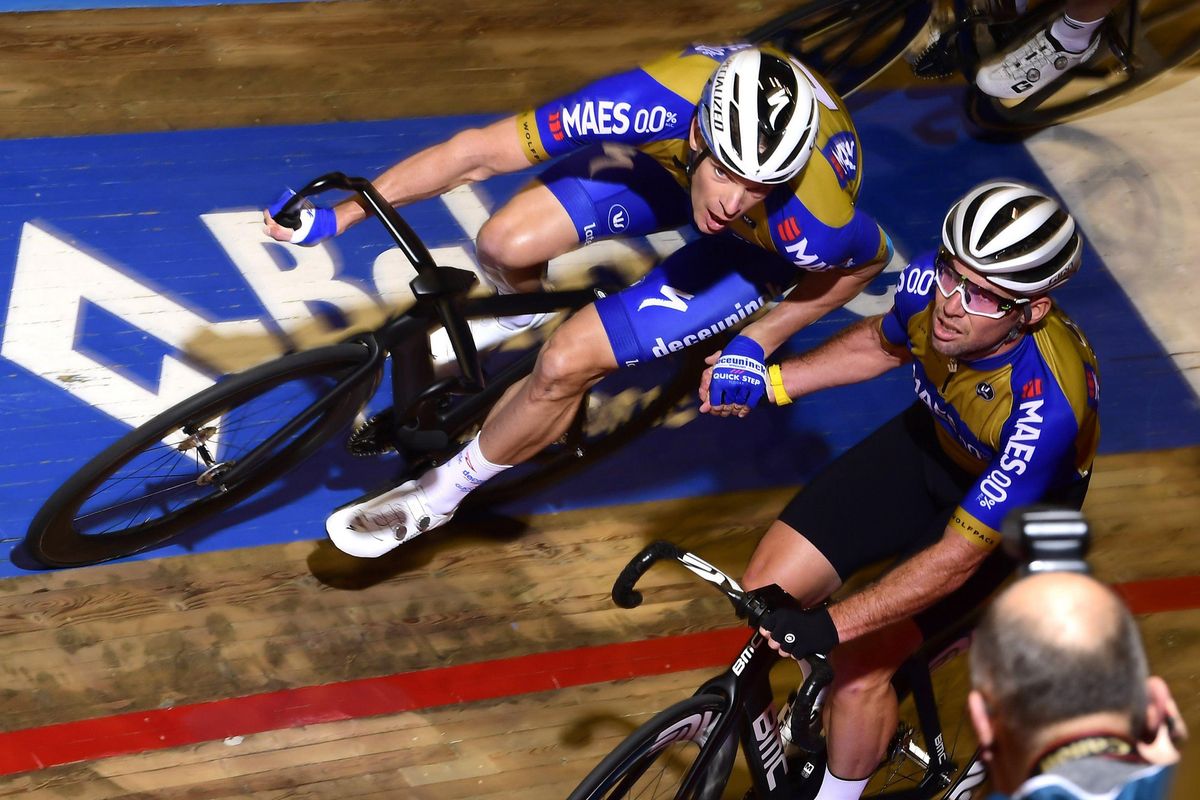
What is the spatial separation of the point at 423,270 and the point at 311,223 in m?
0.32

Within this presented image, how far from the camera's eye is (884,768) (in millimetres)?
3490

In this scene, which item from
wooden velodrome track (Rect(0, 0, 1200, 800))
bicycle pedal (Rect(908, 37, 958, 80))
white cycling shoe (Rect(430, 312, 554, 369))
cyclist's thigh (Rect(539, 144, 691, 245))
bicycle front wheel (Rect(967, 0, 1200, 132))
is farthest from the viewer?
bicycle pedal (Rect(908, 37, 958, 80))

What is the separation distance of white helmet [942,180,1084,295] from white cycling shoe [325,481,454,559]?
5.81 ft

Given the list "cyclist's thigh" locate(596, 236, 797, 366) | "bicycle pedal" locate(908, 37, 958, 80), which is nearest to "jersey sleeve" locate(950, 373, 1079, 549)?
"cyclist's thigh" locate(596, 236, 797, 366)

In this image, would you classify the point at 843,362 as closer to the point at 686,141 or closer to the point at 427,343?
the point at 686,141

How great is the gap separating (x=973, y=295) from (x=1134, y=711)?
1.27 metres

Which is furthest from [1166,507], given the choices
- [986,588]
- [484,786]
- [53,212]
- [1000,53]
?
[53,212]

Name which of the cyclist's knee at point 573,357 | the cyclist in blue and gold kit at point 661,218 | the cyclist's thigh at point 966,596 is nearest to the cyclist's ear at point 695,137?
the cyclist in blue and gold kit at point 661,218

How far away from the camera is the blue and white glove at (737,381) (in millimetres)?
3316

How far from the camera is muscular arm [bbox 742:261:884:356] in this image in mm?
3486

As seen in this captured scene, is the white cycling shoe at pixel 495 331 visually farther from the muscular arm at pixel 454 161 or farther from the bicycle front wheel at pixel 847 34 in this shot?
the bicycle front wheel at pixel 847 34

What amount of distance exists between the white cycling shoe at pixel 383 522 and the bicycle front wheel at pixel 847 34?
2.23 meters

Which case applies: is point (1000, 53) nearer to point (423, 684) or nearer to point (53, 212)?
point (423, 684)

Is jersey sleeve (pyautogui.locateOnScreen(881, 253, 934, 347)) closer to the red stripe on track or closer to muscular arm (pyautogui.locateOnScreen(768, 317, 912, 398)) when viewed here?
muscular arm (pyautogui.locateOnScreen(768, 317, 912, 398))
